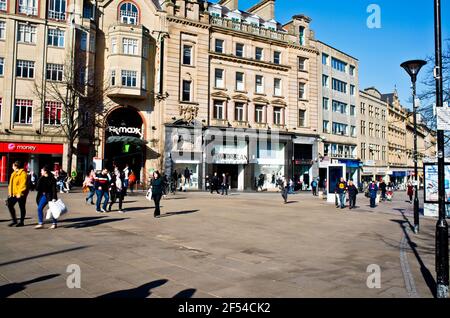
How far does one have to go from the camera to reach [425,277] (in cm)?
693

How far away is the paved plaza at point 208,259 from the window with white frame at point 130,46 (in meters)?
24.4

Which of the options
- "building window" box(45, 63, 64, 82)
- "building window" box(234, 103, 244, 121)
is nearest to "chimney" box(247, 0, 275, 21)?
"building window" box(234, 103, 244, 121)

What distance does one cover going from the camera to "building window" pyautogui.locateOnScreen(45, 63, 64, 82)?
32.5m

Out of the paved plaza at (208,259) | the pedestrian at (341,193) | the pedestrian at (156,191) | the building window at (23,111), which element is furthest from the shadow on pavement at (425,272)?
the building window at (23,111)

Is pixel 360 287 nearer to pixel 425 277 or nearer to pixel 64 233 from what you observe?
pixel 425 277

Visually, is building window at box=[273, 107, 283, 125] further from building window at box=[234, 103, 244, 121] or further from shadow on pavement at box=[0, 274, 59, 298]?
shadow on pavement at box=[0, 274, 59, 298]

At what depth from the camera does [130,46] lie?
113ft

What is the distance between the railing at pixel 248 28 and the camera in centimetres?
4072

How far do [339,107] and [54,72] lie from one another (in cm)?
3768

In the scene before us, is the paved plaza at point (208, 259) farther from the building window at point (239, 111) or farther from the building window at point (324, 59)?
the building window at point (324, 59)

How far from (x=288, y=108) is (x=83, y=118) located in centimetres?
2467
